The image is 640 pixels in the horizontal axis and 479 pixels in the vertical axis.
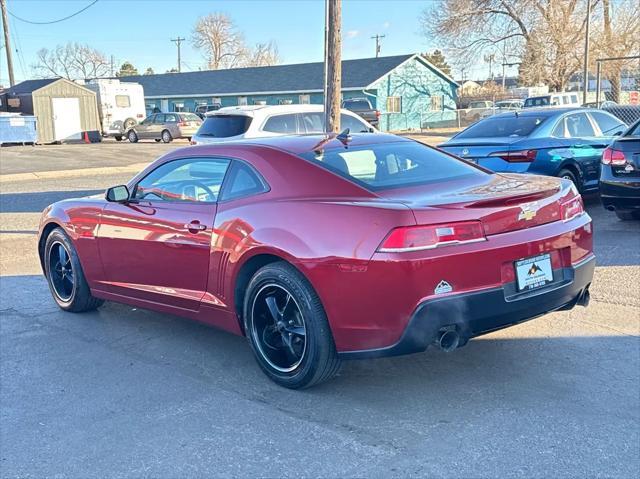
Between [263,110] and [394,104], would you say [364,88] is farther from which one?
[263,110]

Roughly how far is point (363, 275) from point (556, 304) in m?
1.27

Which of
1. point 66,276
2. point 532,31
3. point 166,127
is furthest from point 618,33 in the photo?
point 66,276

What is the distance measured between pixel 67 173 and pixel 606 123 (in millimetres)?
14270

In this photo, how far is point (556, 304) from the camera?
161 inches

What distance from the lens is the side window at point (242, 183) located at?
4387 mm

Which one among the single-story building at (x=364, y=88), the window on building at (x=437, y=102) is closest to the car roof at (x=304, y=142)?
the single-story building at (x=364, y=88)

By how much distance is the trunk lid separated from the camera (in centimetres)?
371

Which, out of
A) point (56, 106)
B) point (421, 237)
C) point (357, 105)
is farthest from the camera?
point (357, 105)

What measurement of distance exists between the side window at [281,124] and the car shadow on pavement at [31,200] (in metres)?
4.44

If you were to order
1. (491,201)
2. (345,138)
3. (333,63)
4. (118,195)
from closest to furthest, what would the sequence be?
1. (491,201)
2. (345,138)
3. (118,195)
4. (333,63)

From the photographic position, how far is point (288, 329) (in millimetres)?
4160

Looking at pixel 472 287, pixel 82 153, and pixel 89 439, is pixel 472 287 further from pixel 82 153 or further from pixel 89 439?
pixel 82 153

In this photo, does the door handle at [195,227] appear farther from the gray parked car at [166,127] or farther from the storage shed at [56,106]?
the gray parked car at [166,127]

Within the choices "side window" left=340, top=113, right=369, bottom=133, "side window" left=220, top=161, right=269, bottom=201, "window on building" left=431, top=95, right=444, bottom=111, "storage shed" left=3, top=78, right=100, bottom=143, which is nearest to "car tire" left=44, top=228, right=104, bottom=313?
"side window" left=220, top=161, right=269, bottom=201
